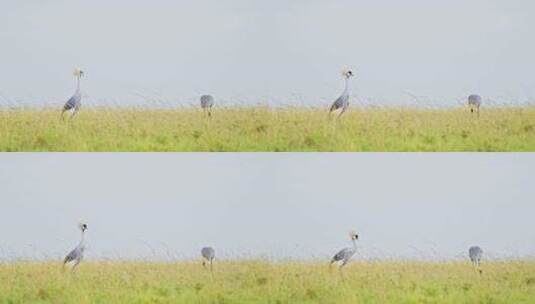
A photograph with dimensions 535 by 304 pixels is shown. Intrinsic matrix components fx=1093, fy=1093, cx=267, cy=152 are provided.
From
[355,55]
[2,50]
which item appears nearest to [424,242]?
[355,55]

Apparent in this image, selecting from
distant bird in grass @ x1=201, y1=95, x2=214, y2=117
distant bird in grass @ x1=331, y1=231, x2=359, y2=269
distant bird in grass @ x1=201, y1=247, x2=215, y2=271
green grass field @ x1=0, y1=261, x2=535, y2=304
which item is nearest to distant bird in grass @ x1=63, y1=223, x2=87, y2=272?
green grass field @ x1=0, y1=261, x2=535, y2=304

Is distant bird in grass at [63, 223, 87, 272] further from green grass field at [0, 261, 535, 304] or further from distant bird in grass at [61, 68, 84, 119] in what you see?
distant bird in grass at [61, 68, 84, 119]

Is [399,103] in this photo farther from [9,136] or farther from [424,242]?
[9,136]

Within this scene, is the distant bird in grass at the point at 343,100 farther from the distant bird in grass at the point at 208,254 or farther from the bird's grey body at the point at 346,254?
the distant bird in grass at the point at 208,254

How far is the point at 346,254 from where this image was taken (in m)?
2.76

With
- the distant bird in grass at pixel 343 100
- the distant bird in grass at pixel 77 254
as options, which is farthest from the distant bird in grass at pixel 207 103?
the distant bird in grass at pixel 77 254

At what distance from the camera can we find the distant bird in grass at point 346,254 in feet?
9.04

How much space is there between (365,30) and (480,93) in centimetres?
33

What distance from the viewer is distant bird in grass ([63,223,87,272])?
2.76m

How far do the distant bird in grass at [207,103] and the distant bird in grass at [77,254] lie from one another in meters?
0.42

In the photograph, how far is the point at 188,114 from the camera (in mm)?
2779

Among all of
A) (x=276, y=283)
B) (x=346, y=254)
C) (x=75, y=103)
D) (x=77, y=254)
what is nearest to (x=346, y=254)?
(x=346, y=254)

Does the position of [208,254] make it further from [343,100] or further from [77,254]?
[343,100]

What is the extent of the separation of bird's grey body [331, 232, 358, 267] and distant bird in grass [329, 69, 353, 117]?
1.04 ft
